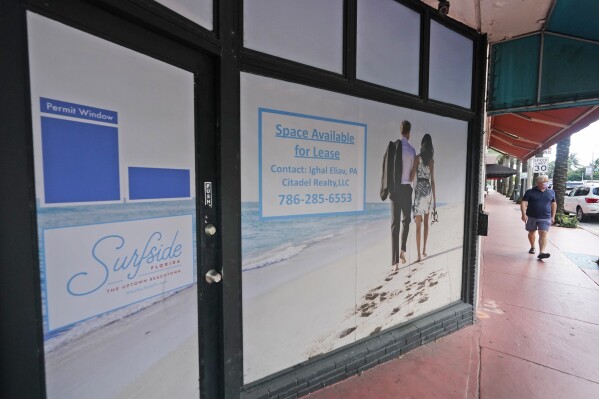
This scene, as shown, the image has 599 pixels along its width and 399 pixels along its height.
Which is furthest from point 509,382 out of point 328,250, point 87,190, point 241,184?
point 87,190

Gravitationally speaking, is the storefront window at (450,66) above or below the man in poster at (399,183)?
above

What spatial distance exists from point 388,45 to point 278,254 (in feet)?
7.03

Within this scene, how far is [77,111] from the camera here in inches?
57.4

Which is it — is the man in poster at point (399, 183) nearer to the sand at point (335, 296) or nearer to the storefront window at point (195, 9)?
the sand at point (335, 296)

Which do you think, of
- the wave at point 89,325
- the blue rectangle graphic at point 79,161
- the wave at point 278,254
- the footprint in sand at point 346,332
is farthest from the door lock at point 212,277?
the footprint in sand at point 346,332

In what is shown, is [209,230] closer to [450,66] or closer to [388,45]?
[388,45]

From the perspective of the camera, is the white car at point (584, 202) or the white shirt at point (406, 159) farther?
the white car at point (584, 202)

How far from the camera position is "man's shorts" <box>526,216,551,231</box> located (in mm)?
6719

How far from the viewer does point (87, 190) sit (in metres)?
1.50

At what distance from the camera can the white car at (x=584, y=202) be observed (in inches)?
520

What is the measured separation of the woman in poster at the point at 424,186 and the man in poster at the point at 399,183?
4.8 inches

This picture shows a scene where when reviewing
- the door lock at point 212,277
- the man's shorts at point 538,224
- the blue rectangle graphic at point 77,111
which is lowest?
the man's shorts at point 538,224

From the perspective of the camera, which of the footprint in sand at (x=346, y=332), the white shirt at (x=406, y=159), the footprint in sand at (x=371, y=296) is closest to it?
the footprint in sand at (x=346, y=332)

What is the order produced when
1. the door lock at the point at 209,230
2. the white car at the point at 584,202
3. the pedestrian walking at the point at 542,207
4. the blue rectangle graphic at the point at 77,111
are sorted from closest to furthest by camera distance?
the blue rectangle graphic at the point at 77,111 < the door lock at the point at 209,230 < the pedestrian walking at the point at 542,207 < the white car at the point at 584,202
